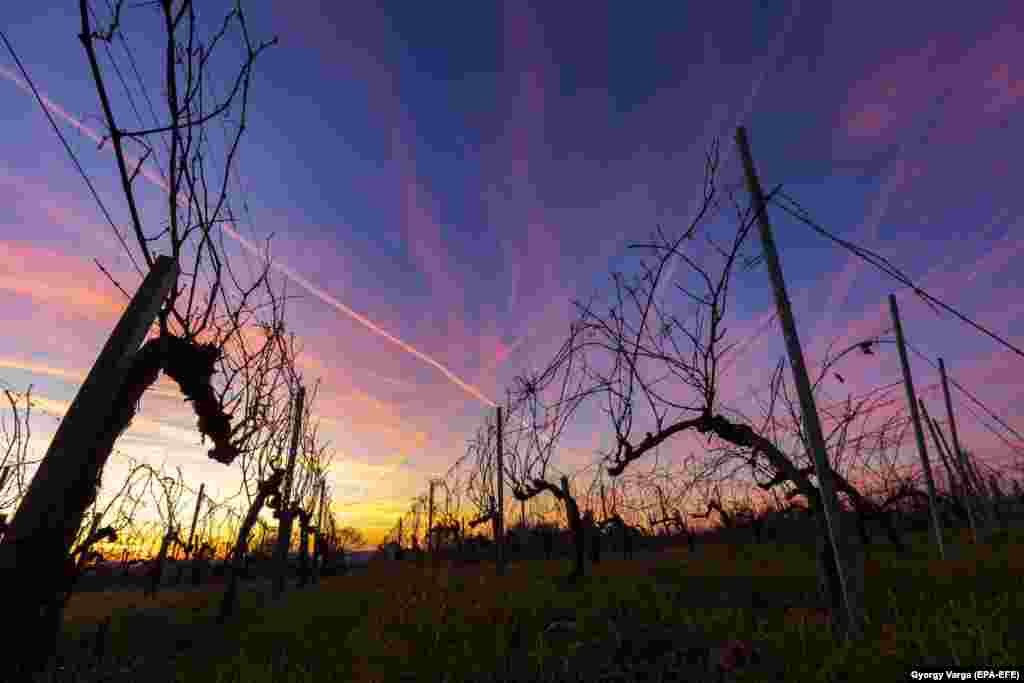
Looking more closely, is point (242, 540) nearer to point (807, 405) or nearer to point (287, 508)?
point (287, 508)

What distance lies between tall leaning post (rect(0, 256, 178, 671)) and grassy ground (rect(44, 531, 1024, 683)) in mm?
4212

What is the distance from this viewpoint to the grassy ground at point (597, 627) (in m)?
4.39

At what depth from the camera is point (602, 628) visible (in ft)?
21.3

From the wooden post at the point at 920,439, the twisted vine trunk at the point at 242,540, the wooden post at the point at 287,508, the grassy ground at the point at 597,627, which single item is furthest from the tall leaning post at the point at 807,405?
the wooden post at the point at 287,508

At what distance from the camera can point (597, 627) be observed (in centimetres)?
654

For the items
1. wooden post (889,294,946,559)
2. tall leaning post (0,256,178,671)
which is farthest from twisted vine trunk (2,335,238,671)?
wooden post (889,294,946,559)

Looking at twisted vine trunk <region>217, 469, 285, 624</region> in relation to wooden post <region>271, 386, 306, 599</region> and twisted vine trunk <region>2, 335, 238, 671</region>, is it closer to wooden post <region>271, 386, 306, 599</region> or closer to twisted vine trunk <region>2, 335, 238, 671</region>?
wooden post <region>271, 386, 306, 599</region>

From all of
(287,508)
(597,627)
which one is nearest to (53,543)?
(597,627)

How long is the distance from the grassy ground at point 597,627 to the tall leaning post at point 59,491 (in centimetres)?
421

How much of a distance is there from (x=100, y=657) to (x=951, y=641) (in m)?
13.5

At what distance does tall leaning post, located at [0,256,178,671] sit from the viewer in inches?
70.7

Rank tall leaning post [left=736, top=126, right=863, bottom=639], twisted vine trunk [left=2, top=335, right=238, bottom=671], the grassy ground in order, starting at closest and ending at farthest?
1. twisted vine trunk [left=2, top=335, right=238, bottom=671]
2. the grassy ground
3. tall leaning post [left=736, top=126, right=863, bottom=639]

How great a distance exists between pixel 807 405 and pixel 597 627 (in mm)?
4145

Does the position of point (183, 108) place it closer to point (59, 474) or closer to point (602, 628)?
point (59, 474)
